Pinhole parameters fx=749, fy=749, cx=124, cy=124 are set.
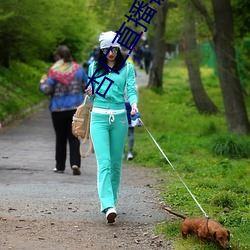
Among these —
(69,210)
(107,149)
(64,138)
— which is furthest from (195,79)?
(107,149)

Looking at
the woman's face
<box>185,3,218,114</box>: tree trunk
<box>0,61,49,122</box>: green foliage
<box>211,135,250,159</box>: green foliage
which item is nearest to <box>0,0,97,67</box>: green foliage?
<box>0,61,49,122</box>: green foliage

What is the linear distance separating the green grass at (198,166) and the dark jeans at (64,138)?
1.38 metres

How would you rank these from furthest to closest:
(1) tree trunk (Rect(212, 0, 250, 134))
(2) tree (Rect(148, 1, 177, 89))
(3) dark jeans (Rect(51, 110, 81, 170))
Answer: (2) tree (Rect(148, 1, 177, 89)), (1) tree trunk (Rect(212, 0, 250, 134)), (3) dark jeans (Rect(51, 110, 81, 170))

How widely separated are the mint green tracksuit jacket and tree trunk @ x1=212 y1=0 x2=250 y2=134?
867 centimetres

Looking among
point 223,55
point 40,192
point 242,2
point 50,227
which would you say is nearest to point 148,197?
point 40,192

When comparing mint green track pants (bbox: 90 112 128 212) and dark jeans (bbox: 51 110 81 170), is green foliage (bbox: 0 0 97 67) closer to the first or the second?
dark jeans (bbox: 51 110 81 170)

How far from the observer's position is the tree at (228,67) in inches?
629

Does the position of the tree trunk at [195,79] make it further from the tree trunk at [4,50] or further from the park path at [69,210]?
the park path at [69,210]

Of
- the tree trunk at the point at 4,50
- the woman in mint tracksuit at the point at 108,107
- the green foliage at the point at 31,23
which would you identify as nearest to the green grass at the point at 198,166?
the woman in mint tracksuit at the point at 108,107

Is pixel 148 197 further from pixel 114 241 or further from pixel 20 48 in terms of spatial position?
pixel 20 48

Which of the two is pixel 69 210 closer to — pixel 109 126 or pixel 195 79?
pixel 109 126

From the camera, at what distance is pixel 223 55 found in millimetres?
16250

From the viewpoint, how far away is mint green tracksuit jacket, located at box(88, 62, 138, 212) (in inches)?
291

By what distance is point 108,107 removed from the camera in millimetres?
7500
